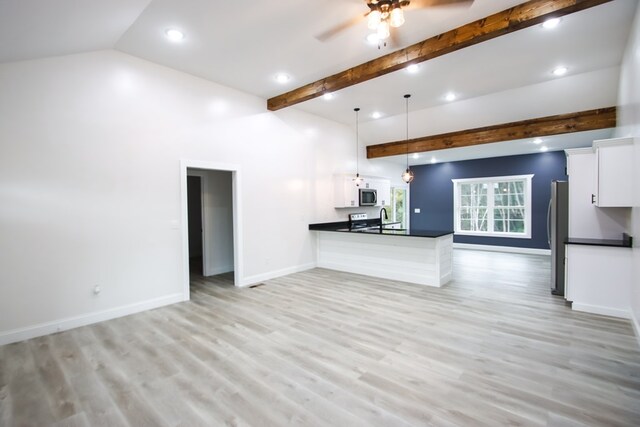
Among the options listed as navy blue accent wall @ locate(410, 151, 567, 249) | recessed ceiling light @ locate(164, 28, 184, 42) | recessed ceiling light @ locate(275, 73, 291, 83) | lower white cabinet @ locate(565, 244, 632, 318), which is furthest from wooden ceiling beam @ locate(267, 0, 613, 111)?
navy blue accent wall @ locate(410, 151, 567, 249)

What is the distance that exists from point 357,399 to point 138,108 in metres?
4.20

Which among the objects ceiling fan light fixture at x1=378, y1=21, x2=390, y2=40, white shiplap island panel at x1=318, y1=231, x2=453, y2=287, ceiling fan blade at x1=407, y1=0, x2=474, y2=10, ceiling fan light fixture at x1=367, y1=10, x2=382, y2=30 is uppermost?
ceiling fan blade at x1=407, y1=0, x2=474, y2=10

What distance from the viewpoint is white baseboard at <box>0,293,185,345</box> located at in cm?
310

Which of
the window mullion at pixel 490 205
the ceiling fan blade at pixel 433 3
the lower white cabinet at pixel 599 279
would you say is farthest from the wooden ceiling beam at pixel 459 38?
the window mullion at pixel 490 205

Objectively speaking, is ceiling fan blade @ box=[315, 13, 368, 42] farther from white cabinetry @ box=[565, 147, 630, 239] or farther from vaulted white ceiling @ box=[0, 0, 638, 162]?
white cabinetry @ box=[565, 147, 630, 239]

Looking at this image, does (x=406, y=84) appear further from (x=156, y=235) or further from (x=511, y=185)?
(x=511, y=185)

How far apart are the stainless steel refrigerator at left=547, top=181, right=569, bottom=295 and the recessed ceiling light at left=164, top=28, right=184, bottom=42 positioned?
551 centimetres

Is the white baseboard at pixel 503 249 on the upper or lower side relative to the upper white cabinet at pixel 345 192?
lower

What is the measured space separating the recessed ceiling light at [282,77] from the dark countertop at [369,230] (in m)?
2.93

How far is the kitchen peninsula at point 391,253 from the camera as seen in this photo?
498 centimetres

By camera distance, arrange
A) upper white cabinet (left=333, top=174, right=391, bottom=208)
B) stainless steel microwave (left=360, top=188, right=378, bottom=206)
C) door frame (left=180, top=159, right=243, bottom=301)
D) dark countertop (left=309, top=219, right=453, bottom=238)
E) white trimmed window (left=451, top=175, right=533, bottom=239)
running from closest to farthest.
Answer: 1. door frame (left=180, top=159, right=243, bottom=301)
2. dark countertop (left=309, top=219, right=453, bottom=238)
3. upper white cabinet (left=333, top=174, right=391, bottom=208)
4. stainless steel microwave (left=360, top=188, right=378, bottom=206)
5. white trimmed window (left=451, top=175, right=533, bottom=239)

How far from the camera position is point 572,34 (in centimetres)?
344

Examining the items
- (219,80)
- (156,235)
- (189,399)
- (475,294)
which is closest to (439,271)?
(475,294)

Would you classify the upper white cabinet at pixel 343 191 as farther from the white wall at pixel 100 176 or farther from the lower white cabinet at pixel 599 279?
the lower white cabinet at pixel 599 279
